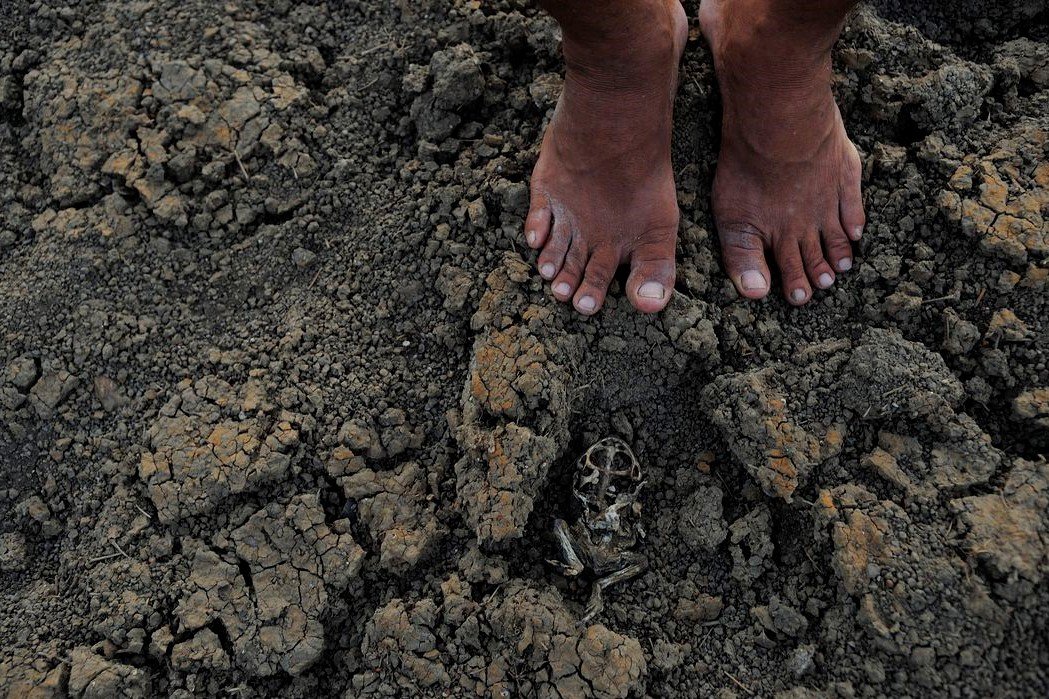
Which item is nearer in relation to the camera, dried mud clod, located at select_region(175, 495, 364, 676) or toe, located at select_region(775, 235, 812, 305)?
dried mud clod, located at select_region(175, 495, 364, 676)

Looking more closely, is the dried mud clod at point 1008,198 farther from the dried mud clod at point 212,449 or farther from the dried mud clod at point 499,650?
the dried mud clod at point 212,449

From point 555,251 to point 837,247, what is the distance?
0.75 meters

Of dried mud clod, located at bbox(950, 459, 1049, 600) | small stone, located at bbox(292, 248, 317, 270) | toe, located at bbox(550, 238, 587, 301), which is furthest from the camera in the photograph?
small stone, located at bbox(292, 248, 317, 270)

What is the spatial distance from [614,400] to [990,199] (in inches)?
43.4

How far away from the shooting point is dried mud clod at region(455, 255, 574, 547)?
5.49 ft

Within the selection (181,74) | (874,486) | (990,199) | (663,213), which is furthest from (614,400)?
(181,74)

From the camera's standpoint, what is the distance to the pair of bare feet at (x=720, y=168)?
5.65ft

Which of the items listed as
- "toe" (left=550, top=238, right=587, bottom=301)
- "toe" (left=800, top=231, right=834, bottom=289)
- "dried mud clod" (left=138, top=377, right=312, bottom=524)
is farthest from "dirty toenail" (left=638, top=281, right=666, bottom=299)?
"dried mud clod" (left=138, top=377, right=312, bottom=524)

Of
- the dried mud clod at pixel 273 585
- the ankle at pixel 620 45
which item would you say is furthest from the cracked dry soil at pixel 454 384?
the ankle at pixel 620 45

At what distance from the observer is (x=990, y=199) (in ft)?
6.11

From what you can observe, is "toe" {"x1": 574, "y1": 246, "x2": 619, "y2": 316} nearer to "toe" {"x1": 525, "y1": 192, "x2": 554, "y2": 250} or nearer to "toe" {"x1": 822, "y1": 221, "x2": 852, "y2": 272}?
"toe" {"x1": 525, "y1": 192, "x2": 554, "y2": 250}

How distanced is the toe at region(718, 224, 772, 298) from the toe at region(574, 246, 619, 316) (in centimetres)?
31

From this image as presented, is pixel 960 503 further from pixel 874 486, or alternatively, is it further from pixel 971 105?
pixel 971 105

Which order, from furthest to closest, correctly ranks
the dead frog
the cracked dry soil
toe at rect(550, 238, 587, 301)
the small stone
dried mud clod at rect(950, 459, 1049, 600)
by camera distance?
the small stone → toe at rect(550, 238, 587, 301) → the dead frog → the cracked dry soil → dried mud clod at rect(950, 459, 1049, 600)
